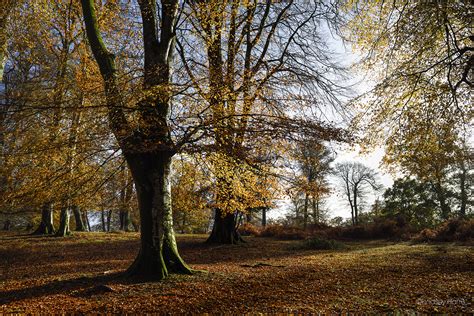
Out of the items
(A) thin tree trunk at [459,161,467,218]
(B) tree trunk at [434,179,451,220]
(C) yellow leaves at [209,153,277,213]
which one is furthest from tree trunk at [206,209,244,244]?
(A) thin tree trunk at [459,161,467,218]

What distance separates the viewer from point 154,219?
6398 millimetres

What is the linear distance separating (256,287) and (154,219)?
240 centimetres

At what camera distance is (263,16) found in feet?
42.1

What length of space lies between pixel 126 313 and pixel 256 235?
659 inches

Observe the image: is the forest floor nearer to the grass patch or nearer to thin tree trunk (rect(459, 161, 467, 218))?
the grass patch

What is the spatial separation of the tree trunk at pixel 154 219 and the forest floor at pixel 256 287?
35 centimetres

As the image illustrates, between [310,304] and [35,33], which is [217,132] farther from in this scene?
[35,33]

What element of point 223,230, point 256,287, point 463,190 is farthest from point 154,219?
point 463,190

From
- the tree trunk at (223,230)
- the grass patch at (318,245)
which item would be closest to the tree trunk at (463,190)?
the grass patch at (318,245)

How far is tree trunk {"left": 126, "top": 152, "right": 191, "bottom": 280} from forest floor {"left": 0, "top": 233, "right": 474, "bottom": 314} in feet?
1.13

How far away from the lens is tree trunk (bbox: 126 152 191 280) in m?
6.35

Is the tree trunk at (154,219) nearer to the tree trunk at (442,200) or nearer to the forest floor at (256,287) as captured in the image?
the forest floor at (256,287)

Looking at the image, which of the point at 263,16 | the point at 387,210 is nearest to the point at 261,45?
the point at 263,16

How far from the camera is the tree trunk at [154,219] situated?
6.35 metres
